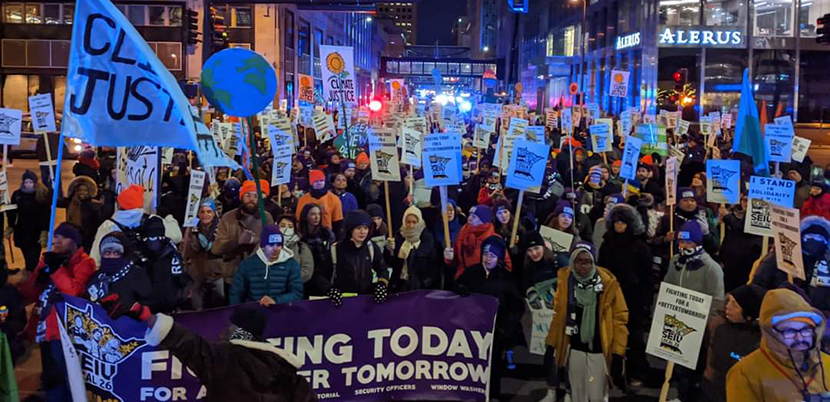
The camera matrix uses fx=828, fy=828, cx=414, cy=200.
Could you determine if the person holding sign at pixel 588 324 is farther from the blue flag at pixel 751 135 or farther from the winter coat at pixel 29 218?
the winter coat at pixel 29 218

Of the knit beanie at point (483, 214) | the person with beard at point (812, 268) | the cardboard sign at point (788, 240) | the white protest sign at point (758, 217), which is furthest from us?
the knit beanie at point (483, 214)

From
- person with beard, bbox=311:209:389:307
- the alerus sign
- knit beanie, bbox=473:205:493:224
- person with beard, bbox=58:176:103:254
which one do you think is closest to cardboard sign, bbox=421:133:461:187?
knit beanie, bbox=473:205:493:224

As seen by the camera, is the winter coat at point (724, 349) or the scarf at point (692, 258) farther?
the scarf at point (692, 258)

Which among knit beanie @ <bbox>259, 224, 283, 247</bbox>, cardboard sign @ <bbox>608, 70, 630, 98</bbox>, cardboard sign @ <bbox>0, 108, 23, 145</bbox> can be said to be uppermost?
cardboard sign @ <bbox>608, 70, 630, 98</bbox>

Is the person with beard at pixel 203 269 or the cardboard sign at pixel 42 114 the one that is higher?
the cardboard sign at pixel 42 114

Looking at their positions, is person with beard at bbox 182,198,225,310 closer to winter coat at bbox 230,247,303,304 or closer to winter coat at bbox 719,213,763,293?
winter coat at bbox 230,247,303,304

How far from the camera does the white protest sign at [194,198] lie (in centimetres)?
823

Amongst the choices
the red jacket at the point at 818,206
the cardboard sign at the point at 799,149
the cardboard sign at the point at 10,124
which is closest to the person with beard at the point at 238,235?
the cardboard sign at the point at 10,124

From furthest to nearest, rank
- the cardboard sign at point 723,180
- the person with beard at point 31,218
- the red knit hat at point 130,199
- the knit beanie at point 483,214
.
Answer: the person with beard at point 31,218
the cardboard sign at point 723,180
the knit beanie at point 483,214
the red knit hat at point 130,199

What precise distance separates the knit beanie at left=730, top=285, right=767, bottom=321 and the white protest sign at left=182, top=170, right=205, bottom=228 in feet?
17.1

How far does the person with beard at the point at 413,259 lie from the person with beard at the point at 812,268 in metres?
2.82

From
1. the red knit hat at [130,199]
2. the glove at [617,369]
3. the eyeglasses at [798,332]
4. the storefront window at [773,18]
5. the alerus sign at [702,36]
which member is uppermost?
the storefront window at [773,18]

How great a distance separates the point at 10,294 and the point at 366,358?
8.80 ft

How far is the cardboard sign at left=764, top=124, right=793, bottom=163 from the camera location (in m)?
11.2
